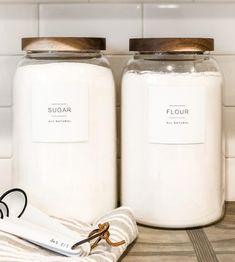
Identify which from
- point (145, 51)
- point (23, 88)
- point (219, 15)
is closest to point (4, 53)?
point (23, 88)

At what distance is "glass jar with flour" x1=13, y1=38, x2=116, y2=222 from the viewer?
84cm

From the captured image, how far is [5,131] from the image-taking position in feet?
3.37

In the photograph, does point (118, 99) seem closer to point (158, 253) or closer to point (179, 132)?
point (179, 132)

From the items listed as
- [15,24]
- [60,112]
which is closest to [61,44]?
[60,112]

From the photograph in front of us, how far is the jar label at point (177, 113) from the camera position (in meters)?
0.84

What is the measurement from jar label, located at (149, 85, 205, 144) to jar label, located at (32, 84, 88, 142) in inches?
4.1

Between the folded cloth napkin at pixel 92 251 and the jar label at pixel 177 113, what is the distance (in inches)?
5.2

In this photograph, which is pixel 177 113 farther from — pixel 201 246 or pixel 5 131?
pixel 5 131

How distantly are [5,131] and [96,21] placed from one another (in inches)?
10.1

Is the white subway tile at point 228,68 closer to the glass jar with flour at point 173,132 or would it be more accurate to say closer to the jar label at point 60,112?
the glass jar with flour at point 173,132

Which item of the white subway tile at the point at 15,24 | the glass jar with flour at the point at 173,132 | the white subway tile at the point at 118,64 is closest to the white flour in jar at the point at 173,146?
the glass jar with flour at the point at 173,132

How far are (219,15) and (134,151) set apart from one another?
316mm

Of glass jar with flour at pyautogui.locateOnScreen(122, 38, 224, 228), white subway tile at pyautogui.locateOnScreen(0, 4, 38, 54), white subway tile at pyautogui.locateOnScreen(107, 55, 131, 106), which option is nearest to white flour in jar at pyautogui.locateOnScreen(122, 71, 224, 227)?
glass jar with flour at pyautogui.locateOnScreen(122, 38, 224, 228)

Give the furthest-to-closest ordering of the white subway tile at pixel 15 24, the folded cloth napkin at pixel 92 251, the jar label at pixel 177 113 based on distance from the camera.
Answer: the white subway tile at pixel 15 24 < the jar label at pixel 177 113 < the folded cloth napkin at pixel 92 251
